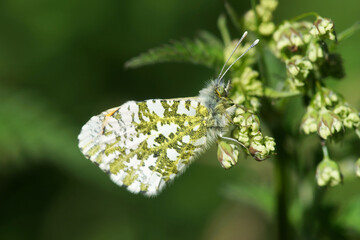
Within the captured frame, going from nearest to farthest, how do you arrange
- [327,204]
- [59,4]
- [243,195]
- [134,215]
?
[327,204] < [243,195] < [134,215] < [59,4]

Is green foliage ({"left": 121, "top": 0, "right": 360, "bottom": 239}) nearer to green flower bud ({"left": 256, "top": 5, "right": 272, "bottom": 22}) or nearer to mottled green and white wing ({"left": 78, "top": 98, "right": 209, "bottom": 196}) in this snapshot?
green flower bud ({"left": 256, "top": 5, "right": 272, "bottom": 22})

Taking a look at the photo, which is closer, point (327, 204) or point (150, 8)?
point (327, 204)

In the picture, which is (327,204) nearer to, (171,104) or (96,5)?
(171,104)

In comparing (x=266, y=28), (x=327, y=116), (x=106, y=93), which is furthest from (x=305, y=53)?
(x=106, y=93)

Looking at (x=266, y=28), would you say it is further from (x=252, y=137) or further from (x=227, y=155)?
(x=227, y=155)

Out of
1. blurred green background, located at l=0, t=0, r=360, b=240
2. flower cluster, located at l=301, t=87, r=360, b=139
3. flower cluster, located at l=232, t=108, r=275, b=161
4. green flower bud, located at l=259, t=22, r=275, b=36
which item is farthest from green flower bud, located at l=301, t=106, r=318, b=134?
blurred green background, located at l=0, t=0, r=360, b=240

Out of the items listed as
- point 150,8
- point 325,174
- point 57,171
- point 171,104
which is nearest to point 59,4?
point 150,8

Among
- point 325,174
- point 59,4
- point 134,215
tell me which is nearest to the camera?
point 325,174
